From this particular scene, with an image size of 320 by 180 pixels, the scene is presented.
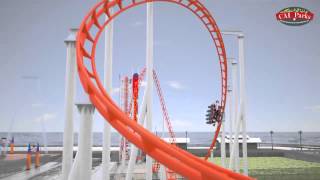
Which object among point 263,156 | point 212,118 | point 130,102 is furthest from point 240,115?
point 263,156

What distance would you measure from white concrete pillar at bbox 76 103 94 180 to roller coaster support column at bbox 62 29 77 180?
0.81 m

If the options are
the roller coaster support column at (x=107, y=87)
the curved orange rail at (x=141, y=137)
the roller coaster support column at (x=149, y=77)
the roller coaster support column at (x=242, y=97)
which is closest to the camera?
the curved orange rail at (x=141, y=137)

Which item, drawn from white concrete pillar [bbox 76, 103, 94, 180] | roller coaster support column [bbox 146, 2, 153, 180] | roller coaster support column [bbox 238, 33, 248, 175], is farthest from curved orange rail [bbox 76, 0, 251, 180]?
roller coaster support column [bbox 238, 33, 248, 175]

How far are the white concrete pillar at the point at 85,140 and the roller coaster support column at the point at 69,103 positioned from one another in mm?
812

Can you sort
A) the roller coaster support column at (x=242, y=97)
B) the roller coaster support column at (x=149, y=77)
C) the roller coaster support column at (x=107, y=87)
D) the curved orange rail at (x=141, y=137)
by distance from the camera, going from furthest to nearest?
the roller coaster support column at (x=242, y=97), the roller coaster support column at (x=149, y=77), the roller coaster support column at (x=107, y=87), the curved orange rail at (x=141, y=137)

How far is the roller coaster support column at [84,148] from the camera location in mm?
5277

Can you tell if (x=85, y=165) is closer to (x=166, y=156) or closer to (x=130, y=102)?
(x=166, y=156)

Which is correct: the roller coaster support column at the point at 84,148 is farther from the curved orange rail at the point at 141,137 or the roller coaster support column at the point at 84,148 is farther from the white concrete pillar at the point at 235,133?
the white concrete pillar at the point at 235,133

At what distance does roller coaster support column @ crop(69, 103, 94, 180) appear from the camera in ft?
17.3

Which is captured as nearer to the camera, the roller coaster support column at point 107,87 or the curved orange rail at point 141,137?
the curved orange rail at point 141,137

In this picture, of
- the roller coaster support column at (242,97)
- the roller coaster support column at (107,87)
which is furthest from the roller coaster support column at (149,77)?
the roller coaster support column at (242,97)

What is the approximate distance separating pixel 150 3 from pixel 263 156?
21.9m

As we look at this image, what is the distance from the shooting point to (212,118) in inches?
569

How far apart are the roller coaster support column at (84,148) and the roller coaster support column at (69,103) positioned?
739 millimetres
